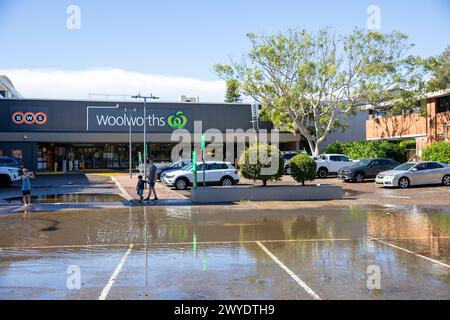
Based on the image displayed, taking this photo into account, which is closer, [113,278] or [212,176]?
[113,278]

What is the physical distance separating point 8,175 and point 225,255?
835 inches

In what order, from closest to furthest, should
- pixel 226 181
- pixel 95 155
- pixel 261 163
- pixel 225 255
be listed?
pixel 225 255 < pixel 261 163 < pixel 226 181 < pixel 95 155

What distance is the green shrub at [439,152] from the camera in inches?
1120

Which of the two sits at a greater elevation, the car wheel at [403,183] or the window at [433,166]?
the window at [433,166]

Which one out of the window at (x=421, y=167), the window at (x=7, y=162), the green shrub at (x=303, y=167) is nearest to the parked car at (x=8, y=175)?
the window at (x=7, y=162)

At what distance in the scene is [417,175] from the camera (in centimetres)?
2439

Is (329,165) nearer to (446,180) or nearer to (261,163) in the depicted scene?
(446,180)

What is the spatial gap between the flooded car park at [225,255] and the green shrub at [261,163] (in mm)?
4548

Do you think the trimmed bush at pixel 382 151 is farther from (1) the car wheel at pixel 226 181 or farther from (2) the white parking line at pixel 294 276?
(2) the white parking line at pixel 294 276

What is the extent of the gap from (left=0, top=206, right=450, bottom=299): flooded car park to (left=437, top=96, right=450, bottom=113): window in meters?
21.5

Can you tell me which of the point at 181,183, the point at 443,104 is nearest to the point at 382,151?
the point at 443,104

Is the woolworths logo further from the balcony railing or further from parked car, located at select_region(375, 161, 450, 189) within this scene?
parked car, located at select_region(375, 161, 450, 189)
